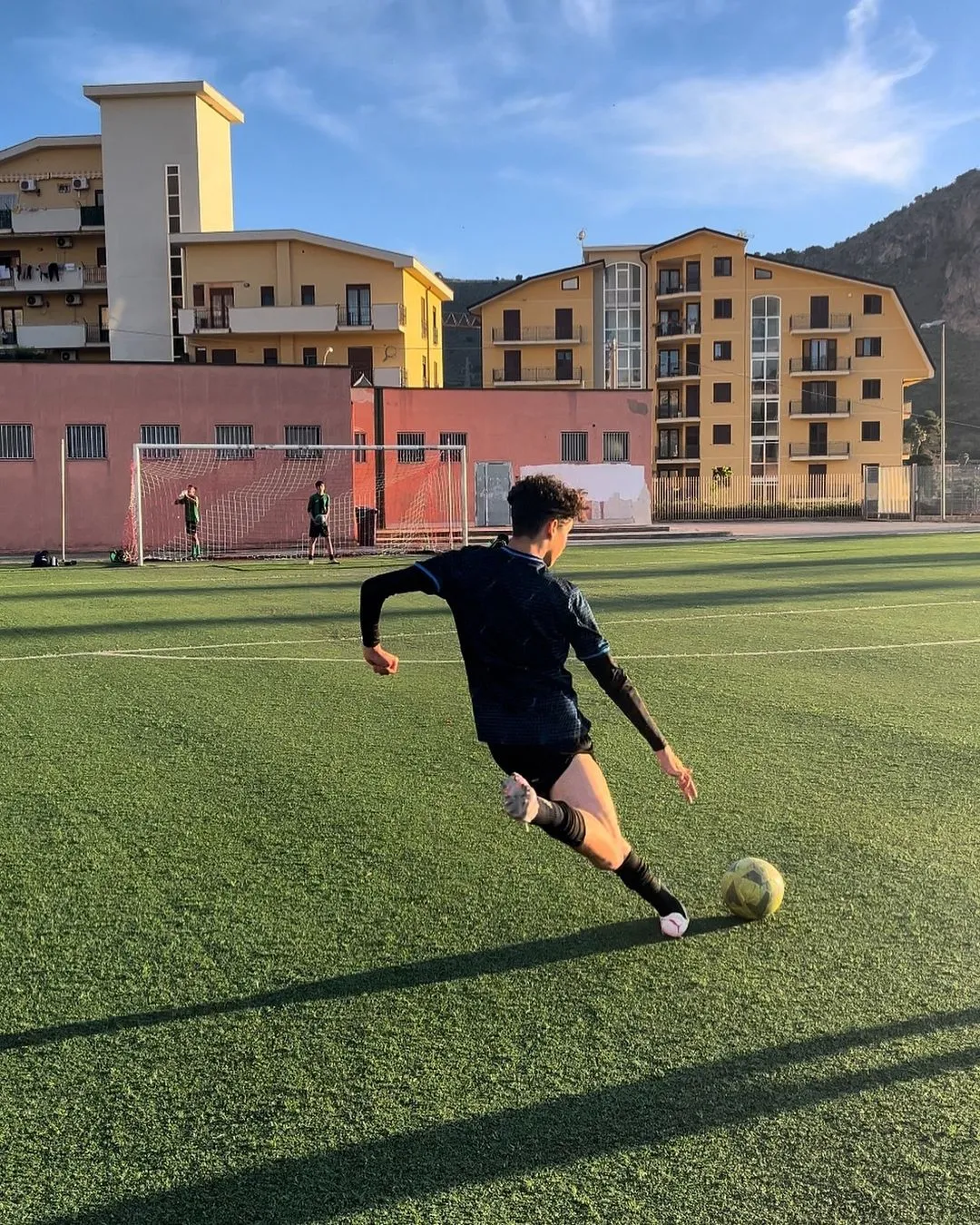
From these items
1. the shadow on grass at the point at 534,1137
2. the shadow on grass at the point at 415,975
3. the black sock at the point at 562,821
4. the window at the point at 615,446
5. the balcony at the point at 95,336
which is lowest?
the shadow on grass at the point at 534,1137

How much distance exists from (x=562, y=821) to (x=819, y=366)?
224ft

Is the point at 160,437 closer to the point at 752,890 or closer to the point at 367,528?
the point at 367,528

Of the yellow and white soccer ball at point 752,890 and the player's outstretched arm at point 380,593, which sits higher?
the player's outstretched arm at point 380,593

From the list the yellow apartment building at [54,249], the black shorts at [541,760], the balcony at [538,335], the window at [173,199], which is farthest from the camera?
the balcony at [538,335]

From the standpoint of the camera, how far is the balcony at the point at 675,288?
66750 millimetres

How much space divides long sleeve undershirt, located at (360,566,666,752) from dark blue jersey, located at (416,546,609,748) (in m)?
0.03

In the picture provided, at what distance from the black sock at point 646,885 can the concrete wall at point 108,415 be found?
28715mm

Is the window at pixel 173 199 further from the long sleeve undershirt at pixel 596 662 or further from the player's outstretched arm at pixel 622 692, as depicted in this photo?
the player's outstretched arm at pixel 622 692

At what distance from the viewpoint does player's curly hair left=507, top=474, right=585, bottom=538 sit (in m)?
3.55

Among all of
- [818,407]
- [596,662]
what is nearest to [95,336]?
[818,407]

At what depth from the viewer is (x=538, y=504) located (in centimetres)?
355

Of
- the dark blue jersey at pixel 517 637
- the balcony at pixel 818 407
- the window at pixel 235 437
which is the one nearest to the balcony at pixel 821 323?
the balcony at pixel 818 407

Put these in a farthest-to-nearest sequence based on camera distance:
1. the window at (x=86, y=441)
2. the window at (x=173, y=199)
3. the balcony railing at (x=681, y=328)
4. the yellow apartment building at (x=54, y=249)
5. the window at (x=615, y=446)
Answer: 1. the balcony railing at (x=681, y=328)
2. the yellow apartment building at (x=54, y=249)
3. the window at (x=173, y=199)
4. the window at (x=615, y=446)
5. the window at (x=86, y=441)

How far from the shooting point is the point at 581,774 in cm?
363
